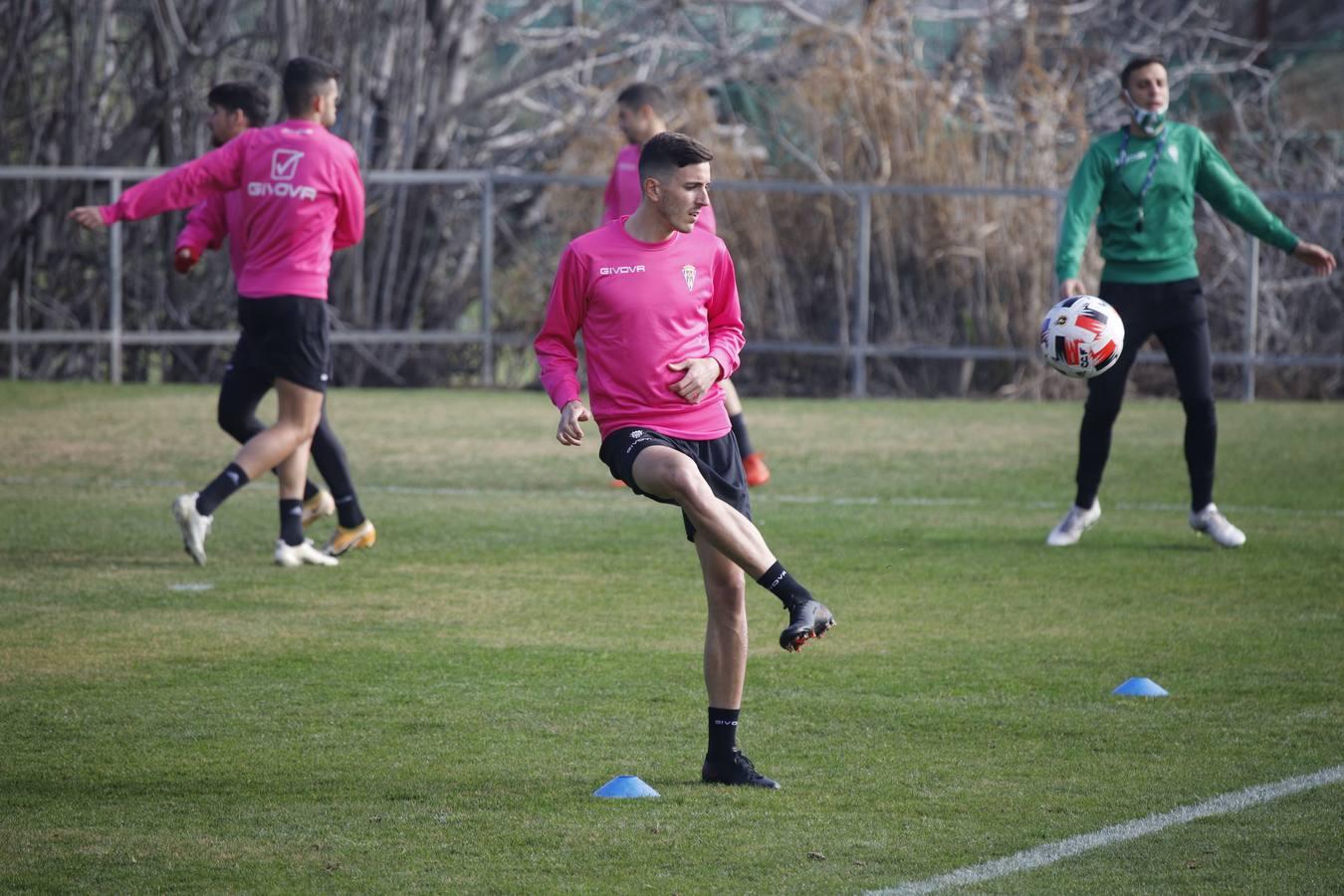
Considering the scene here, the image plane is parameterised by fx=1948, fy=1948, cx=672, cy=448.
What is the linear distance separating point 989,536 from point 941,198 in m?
9.95

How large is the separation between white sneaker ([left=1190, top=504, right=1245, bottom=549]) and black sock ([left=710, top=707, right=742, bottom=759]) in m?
5.39

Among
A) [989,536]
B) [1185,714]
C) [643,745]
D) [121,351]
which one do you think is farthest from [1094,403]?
[121,351]

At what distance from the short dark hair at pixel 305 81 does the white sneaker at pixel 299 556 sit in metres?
2.18

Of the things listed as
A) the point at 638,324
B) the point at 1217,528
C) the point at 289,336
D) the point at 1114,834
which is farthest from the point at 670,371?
the point at 1217,528

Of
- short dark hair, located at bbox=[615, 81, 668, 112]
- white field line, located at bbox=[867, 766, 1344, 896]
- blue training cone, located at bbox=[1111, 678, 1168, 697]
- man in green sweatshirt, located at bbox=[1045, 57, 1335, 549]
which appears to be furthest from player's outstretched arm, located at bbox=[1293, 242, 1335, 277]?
white field line, located at bbox=[867, 766, 1344, 896]

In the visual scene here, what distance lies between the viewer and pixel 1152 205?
1024 cm

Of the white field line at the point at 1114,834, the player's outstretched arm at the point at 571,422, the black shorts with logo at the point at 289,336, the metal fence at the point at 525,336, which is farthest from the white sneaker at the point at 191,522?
the metal fence at the point at 525,336

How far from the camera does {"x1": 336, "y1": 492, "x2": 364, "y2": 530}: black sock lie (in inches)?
400

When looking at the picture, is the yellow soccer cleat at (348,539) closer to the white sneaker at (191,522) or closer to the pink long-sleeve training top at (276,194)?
the white sneaker at (191,522)

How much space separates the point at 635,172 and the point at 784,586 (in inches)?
284

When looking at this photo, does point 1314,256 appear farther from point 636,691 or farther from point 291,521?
point 291,521

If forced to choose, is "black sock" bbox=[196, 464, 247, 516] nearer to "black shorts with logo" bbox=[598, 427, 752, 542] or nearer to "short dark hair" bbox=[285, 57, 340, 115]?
"short dark hair" bbox=[285, 57, 340, 115]

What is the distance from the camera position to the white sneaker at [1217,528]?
10.4 m

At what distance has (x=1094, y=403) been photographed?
10.5 meters
